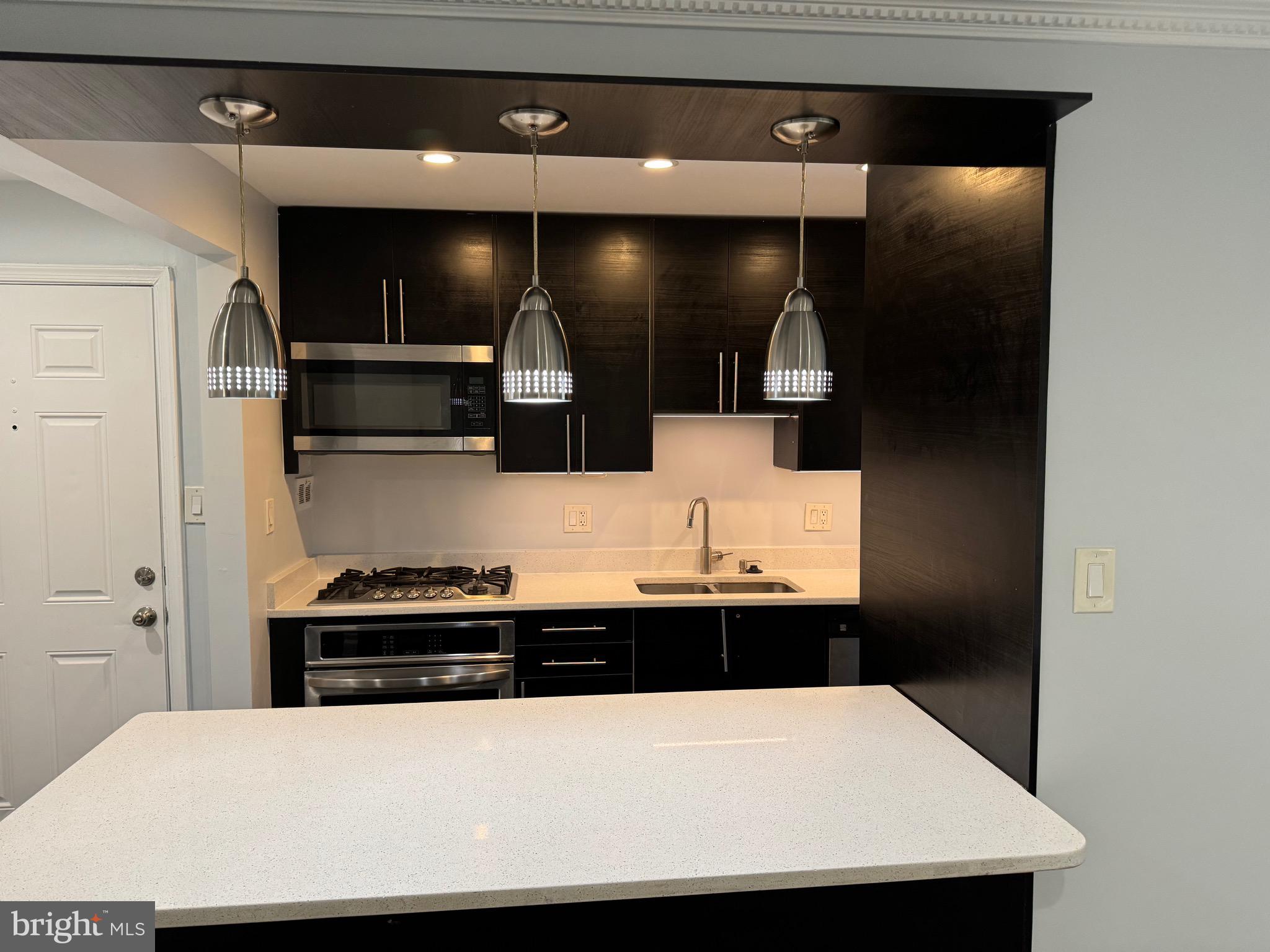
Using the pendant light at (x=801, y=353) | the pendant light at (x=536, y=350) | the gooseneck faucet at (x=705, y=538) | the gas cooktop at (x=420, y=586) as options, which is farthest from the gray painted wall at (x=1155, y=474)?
the gooseneck faucet at (x=705, y=538)

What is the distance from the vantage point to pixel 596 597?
122 inches

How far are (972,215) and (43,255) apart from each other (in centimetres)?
286

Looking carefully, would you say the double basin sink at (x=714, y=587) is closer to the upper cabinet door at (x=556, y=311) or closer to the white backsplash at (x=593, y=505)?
the white backsplash at (x=593, y=505)

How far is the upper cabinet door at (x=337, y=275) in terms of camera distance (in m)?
3.09

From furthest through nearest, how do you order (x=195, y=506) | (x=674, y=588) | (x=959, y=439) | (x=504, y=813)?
(x=674, y=588) → (x=195, y=506) → (x=959, y=439) → (x=504, y=813)

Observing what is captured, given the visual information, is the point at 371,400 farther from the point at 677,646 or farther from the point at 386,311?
the point at 677,646

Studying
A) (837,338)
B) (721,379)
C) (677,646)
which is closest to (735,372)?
(721,379)

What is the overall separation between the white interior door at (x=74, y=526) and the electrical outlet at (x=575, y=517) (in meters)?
1.53

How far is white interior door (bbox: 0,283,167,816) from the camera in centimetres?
277

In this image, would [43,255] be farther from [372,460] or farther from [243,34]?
[243,34]

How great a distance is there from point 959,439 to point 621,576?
2.11m

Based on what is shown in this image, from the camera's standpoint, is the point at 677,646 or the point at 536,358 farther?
the point at 677,646

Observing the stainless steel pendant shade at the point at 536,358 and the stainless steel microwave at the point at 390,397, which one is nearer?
the stainless steel pendant shade at the point at 536,358

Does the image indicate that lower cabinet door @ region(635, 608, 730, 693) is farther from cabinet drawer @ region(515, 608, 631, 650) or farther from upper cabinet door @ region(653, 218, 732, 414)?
upper cabinet door @ region(653, 218, 732, 414)
